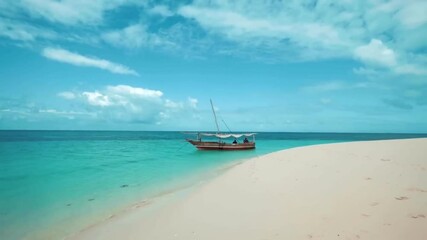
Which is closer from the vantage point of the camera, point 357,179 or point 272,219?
point 272,219

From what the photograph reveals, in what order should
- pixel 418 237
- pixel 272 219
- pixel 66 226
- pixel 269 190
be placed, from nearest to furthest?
pixel 418 237 → pixel 272 219 → pixel 66 226 → pixel 269 190

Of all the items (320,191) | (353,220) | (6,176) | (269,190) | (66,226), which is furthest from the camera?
(6,176)

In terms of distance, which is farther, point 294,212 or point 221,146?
point 221,146

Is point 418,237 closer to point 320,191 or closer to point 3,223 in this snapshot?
point 320,191

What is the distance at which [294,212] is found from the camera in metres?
6.94

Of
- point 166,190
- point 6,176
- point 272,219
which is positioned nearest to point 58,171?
point 6,176

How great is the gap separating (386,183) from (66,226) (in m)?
10.7

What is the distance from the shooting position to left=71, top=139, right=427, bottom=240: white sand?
Result: 563 centimetres

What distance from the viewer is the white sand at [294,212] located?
18.5ft

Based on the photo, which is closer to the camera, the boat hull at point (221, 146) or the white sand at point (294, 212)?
the white sand at point (294, 212)

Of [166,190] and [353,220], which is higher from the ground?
[353,220]

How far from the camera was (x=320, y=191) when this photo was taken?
894 centimetres

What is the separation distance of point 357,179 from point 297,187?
261 centimetres

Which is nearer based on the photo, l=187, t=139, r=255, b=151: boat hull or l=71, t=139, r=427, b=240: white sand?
l=71, t=139, r=427, b=240: white sand
